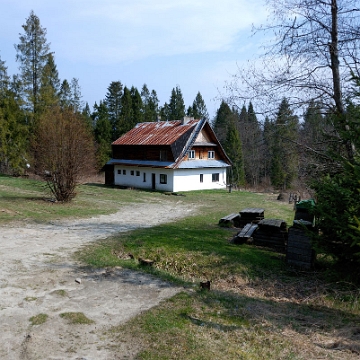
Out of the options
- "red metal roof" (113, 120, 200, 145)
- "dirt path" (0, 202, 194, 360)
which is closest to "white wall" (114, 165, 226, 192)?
"red metal roof" (113, 120, 200, 145)

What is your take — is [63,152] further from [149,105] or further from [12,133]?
[149,105]

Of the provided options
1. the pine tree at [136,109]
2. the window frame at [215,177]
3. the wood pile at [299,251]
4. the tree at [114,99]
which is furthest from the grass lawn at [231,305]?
the tree at [114,99]

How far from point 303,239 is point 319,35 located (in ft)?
17.5

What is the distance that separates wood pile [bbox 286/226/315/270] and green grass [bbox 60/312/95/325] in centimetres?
553

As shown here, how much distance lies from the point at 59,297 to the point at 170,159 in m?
28.2

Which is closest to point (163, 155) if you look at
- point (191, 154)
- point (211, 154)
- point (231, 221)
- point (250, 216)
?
point (191, 154)

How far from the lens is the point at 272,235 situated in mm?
11234

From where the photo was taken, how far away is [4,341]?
16.5 ft

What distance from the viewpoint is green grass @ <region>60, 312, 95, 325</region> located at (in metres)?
5.66

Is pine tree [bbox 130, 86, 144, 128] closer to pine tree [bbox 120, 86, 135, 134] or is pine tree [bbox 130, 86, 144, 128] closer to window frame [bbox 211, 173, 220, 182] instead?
pine tree [bbox 120, 86, 135, 134]

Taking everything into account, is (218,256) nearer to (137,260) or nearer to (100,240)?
(137,260)

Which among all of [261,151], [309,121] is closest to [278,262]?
[261,151]

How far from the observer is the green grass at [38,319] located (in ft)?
18.3

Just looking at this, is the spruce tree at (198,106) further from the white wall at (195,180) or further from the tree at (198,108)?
the white wall at (195,180)
